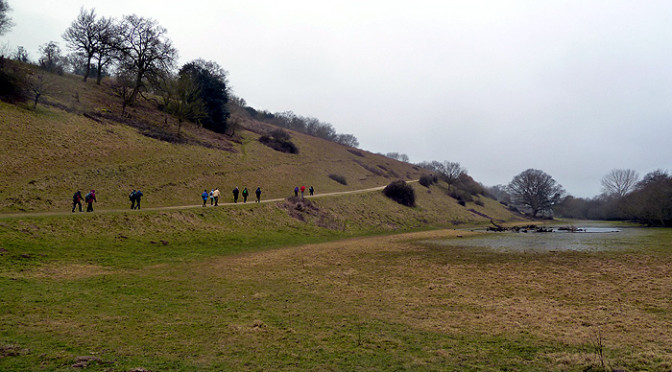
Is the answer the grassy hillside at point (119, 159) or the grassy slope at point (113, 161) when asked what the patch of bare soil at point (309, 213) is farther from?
the grassy slope at point (113, 161)

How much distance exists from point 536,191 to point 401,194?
4794 centimetres

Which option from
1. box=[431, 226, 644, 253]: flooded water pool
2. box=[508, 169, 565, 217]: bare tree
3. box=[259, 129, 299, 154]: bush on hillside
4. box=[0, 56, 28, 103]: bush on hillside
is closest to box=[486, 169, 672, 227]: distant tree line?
box=[508, 169, 565, 217]: bare tree

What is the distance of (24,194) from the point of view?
27609mm

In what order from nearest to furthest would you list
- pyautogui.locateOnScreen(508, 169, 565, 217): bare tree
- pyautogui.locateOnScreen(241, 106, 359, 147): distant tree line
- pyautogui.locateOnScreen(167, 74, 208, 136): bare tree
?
1. pyautogui.locateOnScreen(167, 74, 208, 136): bare tree
2. pyautogui.locateOnScreen(508, 169, 565, 217): bare tree
3. pyautogui.locateOnScreen(241, 106, 359, 147): distant tree line

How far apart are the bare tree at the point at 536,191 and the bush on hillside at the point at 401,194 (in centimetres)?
4522

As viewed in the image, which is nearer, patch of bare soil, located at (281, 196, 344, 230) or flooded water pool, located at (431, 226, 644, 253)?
flooded water pool, located at (431, 226, 644, 253)

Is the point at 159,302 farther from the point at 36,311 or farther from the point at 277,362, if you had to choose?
the point at 277,362

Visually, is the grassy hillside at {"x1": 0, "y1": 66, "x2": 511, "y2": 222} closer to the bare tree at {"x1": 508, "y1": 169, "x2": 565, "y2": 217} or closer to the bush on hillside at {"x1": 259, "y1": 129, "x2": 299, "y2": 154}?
the bush on hillside at {"x1": 259, "y1": 129, "x2": 299, "y2": 154}

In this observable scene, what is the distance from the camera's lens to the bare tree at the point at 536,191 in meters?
90.6

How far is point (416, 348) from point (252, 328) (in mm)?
4212

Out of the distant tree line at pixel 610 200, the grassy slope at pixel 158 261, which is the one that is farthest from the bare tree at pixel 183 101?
the distant tree line at pixel 610 200

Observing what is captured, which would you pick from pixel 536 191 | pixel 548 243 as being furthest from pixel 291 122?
pixel 548 243

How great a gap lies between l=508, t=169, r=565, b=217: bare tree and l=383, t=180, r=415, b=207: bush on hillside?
148ft

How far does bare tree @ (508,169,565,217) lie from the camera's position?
297 ft
